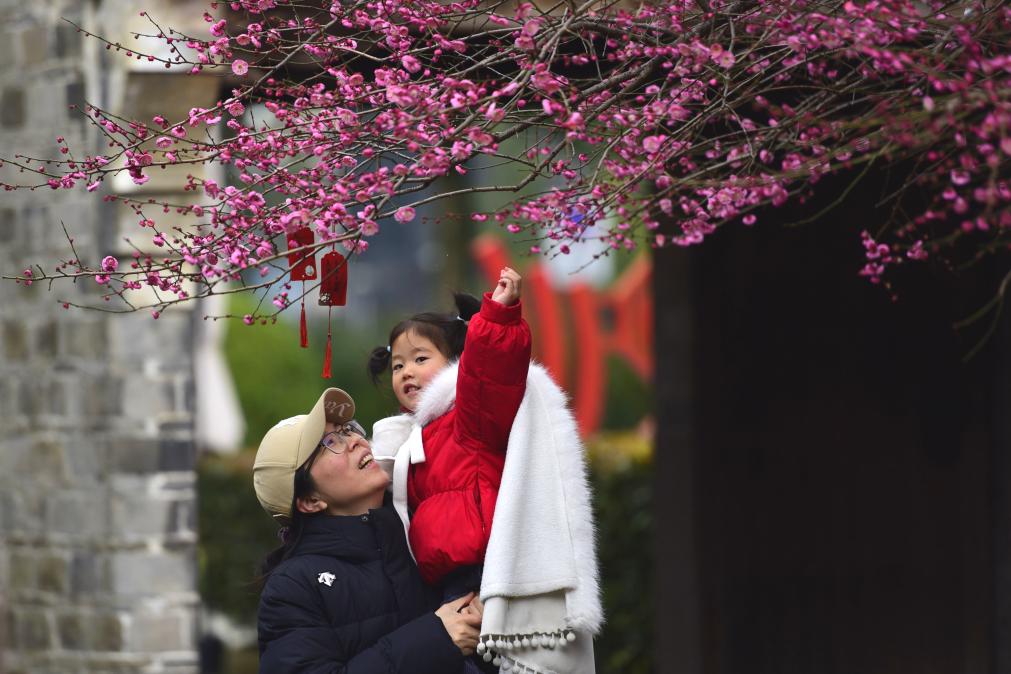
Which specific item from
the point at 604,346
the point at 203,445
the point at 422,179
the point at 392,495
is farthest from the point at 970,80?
the point at 604,346

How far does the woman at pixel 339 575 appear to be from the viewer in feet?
9.38

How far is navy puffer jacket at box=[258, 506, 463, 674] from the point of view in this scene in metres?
2.85

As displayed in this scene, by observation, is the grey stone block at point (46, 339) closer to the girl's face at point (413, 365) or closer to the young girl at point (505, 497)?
the girl's face at point (413, 365)

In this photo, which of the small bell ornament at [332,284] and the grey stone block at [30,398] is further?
the grey stone block at [30,398]

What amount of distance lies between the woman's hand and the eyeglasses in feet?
1.24

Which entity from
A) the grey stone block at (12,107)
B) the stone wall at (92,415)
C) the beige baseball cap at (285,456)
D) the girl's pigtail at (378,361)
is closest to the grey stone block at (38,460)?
the stone wall at (92,415)

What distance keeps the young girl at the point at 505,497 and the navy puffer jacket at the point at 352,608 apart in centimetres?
6

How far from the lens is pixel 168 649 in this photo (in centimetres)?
580

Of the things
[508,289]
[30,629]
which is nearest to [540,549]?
[508,289]

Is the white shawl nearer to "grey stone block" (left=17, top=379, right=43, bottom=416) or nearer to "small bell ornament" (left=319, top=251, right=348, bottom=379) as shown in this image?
"small bell ornament" (left=319, top=251, right=348, bottom=379)

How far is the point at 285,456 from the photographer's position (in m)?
2.98

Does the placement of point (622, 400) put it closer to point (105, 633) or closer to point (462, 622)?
point (105, 633)

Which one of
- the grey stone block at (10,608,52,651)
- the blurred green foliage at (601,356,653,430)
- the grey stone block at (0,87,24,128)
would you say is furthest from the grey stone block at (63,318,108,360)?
the blurred green foliage at (601,356,653,430)

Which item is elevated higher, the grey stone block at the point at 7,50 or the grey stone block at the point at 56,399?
the grey stone block at the point at 7,50
